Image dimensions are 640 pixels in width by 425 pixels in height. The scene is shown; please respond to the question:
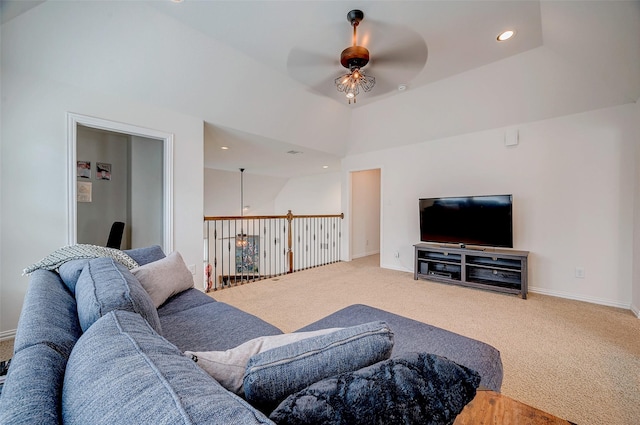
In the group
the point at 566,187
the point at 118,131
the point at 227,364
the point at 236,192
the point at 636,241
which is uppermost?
the point at 118,131

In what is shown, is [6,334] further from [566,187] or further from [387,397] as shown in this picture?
[566,187]

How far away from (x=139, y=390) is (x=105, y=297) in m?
0.67

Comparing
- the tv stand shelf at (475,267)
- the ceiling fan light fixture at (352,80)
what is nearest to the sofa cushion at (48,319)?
the ceiling fan light fixture at (352,80)

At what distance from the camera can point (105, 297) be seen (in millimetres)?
904

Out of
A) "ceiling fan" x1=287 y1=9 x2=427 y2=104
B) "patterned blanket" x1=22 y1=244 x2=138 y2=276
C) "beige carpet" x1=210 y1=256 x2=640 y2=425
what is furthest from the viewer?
"ceiling fan" x1=287 y1=9 x2=427 y2=104

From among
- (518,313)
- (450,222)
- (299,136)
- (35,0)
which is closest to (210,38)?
(35,0)

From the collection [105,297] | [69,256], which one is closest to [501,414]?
[105,297]

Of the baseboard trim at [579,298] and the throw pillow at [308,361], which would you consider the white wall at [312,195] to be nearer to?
the baseboard trim at [579,298]

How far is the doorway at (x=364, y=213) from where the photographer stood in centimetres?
593

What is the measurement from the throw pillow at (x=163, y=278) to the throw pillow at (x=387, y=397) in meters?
1.52

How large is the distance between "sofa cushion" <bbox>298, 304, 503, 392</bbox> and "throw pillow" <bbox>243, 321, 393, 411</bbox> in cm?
40

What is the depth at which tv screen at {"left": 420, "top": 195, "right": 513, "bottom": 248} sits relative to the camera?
342 centimetres

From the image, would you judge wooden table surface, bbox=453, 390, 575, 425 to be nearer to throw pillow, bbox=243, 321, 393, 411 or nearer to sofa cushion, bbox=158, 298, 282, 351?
throw pillow, bbox=243, 321, 393, 411

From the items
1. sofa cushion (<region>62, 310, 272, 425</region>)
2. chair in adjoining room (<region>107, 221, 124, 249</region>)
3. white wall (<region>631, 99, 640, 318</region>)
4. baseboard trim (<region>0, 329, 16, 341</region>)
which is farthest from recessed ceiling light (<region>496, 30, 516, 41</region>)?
baseboard trim (<region>0, 329, 16, 341</region>)
